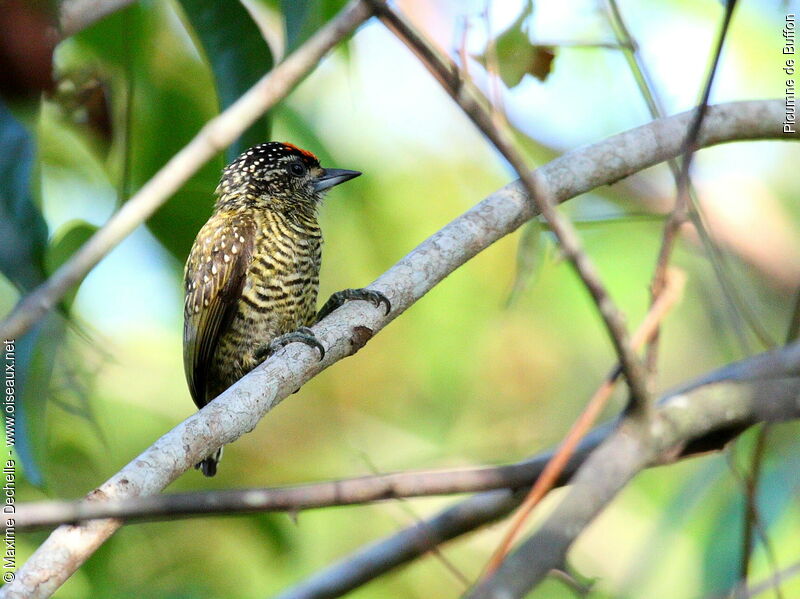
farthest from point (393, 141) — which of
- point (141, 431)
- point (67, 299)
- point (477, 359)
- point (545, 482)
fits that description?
point (545, 482)

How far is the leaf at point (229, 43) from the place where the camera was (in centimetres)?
298

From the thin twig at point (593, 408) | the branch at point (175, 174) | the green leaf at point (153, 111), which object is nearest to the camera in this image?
the thin twig at point (593, 408)

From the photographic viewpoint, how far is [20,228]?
2672 millimetres

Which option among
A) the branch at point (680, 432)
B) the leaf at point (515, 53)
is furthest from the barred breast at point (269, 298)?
the leaf at point (515, 53)

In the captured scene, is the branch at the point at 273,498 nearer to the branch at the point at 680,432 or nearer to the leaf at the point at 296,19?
the branch at the point at 680,432

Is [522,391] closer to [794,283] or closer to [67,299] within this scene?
[794,283]

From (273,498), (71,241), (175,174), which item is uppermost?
(71,241)

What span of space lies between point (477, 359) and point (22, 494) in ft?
10.5

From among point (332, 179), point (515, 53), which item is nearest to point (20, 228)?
point (515, 53)

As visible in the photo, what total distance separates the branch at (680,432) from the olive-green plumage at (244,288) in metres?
0.83

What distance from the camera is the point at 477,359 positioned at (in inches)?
248

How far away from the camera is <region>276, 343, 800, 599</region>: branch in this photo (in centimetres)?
201

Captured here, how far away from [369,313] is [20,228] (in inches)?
40.9

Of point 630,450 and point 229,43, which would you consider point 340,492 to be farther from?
point 229,43
